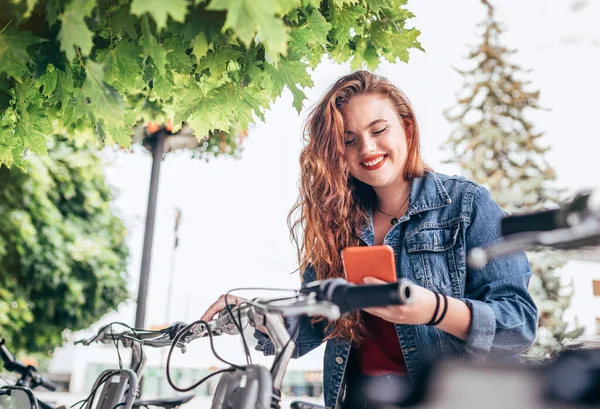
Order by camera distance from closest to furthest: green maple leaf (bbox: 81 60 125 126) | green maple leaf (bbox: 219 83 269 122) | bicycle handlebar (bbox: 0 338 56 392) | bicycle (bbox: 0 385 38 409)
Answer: green maple leaf (bbox: 81 60 125 126), green maple leaf (bbox: 219 83 269 122), bicycle (bbox: 0 385 38 409), bicycle handlebar (bbox: 0 338 56 392)

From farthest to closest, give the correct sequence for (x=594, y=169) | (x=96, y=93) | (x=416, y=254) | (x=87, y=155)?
(x=87, y=155)
(x=594, y=169)
(x=416, y=254)
(x=96, y=93)

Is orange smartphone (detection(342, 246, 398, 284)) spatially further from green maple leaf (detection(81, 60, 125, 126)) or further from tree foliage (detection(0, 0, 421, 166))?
green maple leaf (detection(81, 60, 125, 126))

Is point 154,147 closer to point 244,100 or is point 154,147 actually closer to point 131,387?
point 244,100

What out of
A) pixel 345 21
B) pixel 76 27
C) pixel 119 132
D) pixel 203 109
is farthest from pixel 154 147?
pixel 76 27

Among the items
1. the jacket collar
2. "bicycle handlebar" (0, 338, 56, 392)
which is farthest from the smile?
"bicycle handlebar" (0, 338, 56, 392)

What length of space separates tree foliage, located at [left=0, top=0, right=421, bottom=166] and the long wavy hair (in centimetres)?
16

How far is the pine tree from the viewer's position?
22.6ft

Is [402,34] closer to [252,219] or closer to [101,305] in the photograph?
[252,219]

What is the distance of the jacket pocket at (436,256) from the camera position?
1.70 meters

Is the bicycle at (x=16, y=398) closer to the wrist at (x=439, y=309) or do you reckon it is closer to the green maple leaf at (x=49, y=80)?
the green maple leaf at (x=49, y=80)

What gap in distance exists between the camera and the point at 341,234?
2.05m

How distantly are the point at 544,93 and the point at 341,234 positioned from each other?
678cm

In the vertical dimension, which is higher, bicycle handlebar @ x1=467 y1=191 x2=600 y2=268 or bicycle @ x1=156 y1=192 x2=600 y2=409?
bicycle handlebar @ x1=467 y1=191 x2=600 y2=268

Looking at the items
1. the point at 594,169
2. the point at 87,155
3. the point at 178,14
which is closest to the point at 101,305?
the point at 87,155
